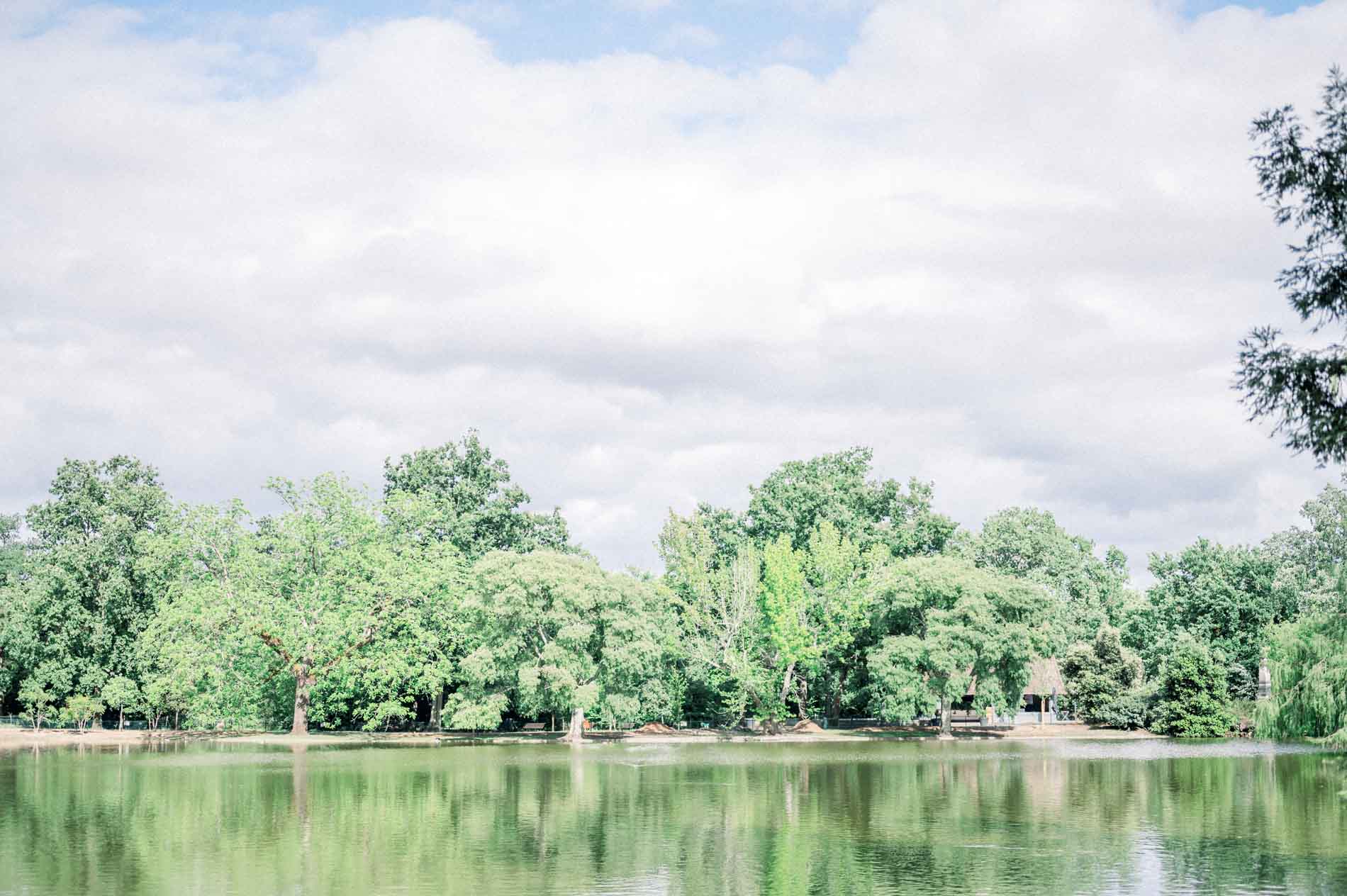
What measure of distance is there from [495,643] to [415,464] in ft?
81.6

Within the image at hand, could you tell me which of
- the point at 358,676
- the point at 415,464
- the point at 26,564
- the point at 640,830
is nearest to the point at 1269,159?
the point at 640,830

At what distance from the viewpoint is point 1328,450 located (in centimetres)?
2220

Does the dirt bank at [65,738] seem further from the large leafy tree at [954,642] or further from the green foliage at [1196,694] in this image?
the green foliage at [1196,694]

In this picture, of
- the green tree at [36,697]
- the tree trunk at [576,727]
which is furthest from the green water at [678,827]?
the green tree at [36,697]

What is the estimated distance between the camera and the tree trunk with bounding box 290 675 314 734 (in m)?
74.3

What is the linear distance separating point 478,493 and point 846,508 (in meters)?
26.5

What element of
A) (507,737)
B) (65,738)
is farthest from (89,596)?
(507,737)

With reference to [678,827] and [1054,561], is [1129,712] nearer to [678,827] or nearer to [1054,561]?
[1054,561]

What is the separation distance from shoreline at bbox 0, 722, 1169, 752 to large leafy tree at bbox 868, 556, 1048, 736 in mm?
3122

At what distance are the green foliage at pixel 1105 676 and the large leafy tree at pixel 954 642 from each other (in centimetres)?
1215

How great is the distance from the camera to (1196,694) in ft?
259

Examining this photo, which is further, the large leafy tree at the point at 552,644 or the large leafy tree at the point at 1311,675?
the large leafy tree at the point at 552,644

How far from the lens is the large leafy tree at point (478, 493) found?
301 feet

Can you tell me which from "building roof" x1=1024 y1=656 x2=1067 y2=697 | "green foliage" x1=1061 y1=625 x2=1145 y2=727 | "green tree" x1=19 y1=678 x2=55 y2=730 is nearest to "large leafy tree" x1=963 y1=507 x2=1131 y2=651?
"building roof" x1=1024 y1=656 x2=1067 y2=697
